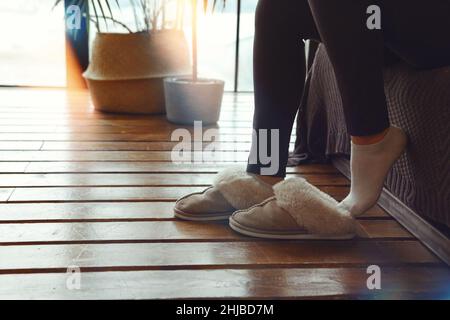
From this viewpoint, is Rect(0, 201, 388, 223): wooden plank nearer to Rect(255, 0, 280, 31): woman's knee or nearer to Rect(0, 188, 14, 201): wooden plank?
Rect(0, 188, 14, 201): wooden plank

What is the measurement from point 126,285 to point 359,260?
0.40 meters

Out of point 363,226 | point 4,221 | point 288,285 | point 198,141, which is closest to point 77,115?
point 198,141

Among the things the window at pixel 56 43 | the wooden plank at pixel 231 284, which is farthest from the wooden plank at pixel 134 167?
the window at pixel 56 43

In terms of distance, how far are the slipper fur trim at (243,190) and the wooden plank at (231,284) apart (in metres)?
0.25

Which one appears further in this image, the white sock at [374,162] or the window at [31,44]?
the window at [31,44]

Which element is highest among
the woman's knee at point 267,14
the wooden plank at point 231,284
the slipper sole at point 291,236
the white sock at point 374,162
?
the woman's knee at point 267,14

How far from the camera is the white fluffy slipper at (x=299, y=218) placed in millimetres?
1091

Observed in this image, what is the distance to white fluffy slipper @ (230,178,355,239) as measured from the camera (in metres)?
1.09

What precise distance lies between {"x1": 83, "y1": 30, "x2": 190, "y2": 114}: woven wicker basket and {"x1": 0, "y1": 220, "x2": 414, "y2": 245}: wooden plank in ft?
4.87

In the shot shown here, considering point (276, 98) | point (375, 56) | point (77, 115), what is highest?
point (375, 56)

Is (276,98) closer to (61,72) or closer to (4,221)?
(4,221)

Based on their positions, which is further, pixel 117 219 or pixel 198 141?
pixel 198 141

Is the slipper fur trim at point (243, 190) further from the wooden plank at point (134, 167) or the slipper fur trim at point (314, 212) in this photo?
the wooden plank at point (134, 167)
